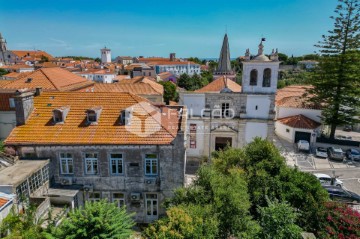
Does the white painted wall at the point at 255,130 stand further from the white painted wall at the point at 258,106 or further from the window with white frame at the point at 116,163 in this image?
the window with white frame at the point at 116,163

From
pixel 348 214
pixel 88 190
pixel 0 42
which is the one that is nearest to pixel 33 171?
pixel 88 190

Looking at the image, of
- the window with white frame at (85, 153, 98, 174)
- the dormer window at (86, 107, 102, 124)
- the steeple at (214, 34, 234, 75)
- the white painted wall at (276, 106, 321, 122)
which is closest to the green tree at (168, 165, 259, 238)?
the window with white frame at (85, 153, 98, 174)

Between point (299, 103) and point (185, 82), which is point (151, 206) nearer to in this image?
point (299, 103)

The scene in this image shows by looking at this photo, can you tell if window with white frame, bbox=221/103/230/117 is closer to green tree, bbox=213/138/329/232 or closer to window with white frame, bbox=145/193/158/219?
green tree, bbox=213/138/329/232

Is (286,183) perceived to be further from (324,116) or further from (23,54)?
(23,54)

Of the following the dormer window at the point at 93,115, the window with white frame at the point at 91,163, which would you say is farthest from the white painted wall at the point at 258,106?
the window with white frame at the point at 91,163

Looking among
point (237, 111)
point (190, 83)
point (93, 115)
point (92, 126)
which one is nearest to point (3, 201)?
point (92, 126)
